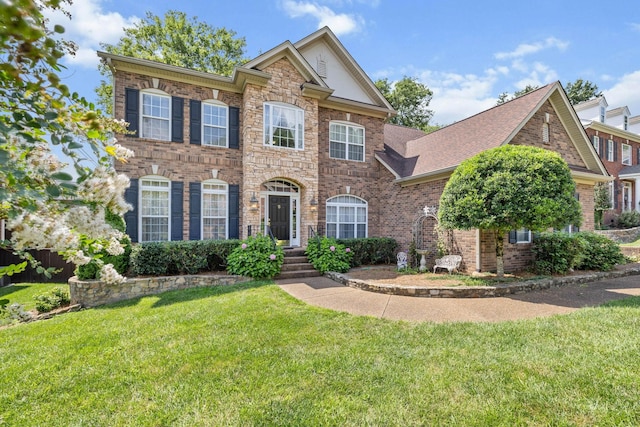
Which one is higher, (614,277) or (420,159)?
(420,159)

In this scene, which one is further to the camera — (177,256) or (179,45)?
(179,45)

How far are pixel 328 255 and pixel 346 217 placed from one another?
330 centimetres

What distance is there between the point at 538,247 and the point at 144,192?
13.3 metres

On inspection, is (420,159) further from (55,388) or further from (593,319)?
(55,388)

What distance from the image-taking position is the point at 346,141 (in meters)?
12.7

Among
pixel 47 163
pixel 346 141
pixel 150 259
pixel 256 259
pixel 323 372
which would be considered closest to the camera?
pixel 47 163

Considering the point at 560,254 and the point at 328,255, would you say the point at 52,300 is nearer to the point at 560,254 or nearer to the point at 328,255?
the point at 328,255

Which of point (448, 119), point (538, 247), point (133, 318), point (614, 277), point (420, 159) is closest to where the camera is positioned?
point (133, 318)

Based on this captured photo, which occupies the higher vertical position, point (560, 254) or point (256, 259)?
point (560, 254)

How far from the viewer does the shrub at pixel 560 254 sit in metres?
8.85

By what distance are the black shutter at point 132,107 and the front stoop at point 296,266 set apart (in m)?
6.54

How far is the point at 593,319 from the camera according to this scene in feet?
16.2

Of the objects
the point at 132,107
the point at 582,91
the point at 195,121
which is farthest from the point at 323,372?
the point at 582,91

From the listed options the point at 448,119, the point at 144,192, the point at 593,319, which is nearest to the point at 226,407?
the point at 593,319
